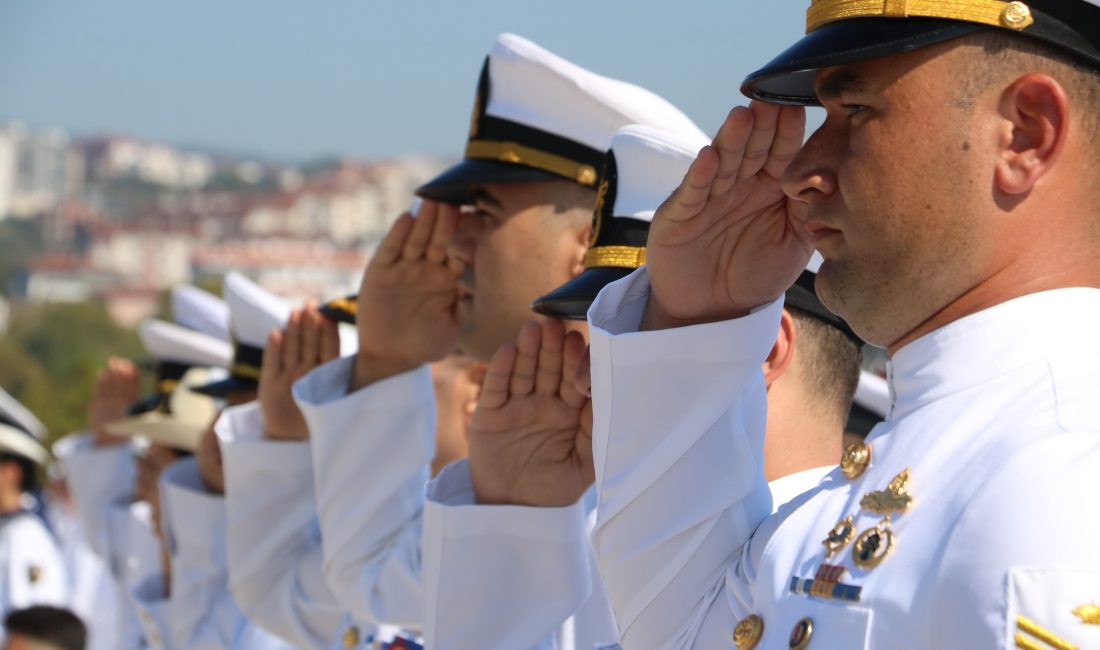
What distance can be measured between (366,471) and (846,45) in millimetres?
2403

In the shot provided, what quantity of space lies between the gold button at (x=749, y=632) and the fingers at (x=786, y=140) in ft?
2.02

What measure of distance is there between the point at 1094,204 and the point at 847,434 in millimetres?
2439

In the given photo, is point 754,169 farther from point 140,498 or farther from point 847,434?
point 140,498

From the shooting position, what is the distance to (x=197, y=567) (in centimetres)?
630

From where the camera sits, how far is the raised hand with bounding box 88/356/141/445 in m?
9.20

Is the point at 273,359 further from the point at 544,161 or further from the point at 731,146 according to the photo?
the point at 731,146

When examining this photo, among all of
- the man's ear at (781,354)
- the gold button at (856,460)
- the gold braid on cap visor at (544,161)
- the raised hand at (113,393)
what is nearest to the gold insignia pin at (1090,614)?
the gold button at (856,460)

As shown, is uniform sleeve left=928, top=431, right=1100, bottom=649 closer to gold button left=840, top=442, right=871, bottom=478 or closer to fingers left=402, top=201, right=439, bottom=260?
gold button left=840, top=442, right=871, bottom=478

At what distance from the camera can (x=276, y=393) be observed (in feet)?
15.8

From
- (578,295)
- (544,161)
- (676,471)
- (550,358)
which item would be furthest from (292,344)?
(676,471)

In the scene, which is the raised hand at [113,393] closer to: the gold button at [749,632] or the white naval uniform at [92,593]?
the white naval uniform at [92,593]

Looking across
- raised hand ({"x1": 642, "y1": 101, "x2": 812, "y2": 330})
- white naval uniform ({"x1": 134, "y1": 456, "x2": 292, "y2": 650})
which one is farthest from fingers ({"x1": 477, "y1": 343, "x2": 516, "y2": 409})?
white naval uniform ({"x1": 134, "y1": 456, "x2": 292, "y2": 650})

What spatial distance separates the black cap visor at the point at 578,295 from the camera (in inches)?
119

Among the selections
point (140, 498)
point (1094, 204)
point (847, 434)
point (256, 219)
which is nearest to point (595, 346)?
point (1094, 204)
